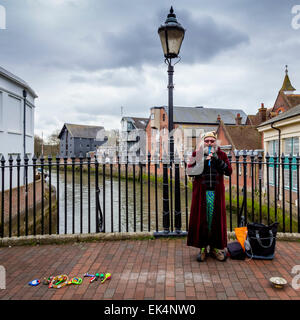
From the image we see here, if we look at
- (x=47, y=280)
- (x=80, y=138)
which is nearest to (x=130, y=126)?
(x=80, y=138)

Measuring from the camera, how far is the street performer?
11.8 ft

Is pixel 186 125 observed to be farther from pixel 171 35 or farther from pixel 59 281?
pixel 59 281

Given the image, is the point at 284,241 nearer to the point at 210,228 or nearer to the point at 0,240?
the point at 210,228

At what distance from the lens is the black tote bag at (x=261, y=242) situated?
3.61 meters

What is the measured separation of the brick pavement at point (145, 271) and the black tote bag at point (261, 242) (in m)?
0.10

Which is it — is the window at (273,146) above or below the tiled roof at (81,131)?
below

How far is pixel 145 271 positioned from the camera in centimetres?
332

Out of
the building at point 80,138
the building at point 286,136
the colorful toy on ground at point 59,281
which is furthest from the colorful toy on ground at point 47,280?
the building at point 80,138

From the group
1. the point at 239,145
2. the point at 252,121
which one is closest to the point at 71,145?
the point at 252,121

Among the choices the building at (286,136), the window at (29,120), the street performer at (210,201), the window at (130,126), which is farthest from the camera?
the window at (130,126)

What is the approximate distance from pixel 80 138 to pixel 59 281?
62.3 m

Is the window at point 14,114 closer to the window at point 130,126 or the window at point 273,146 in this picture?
the window at point 273,146
